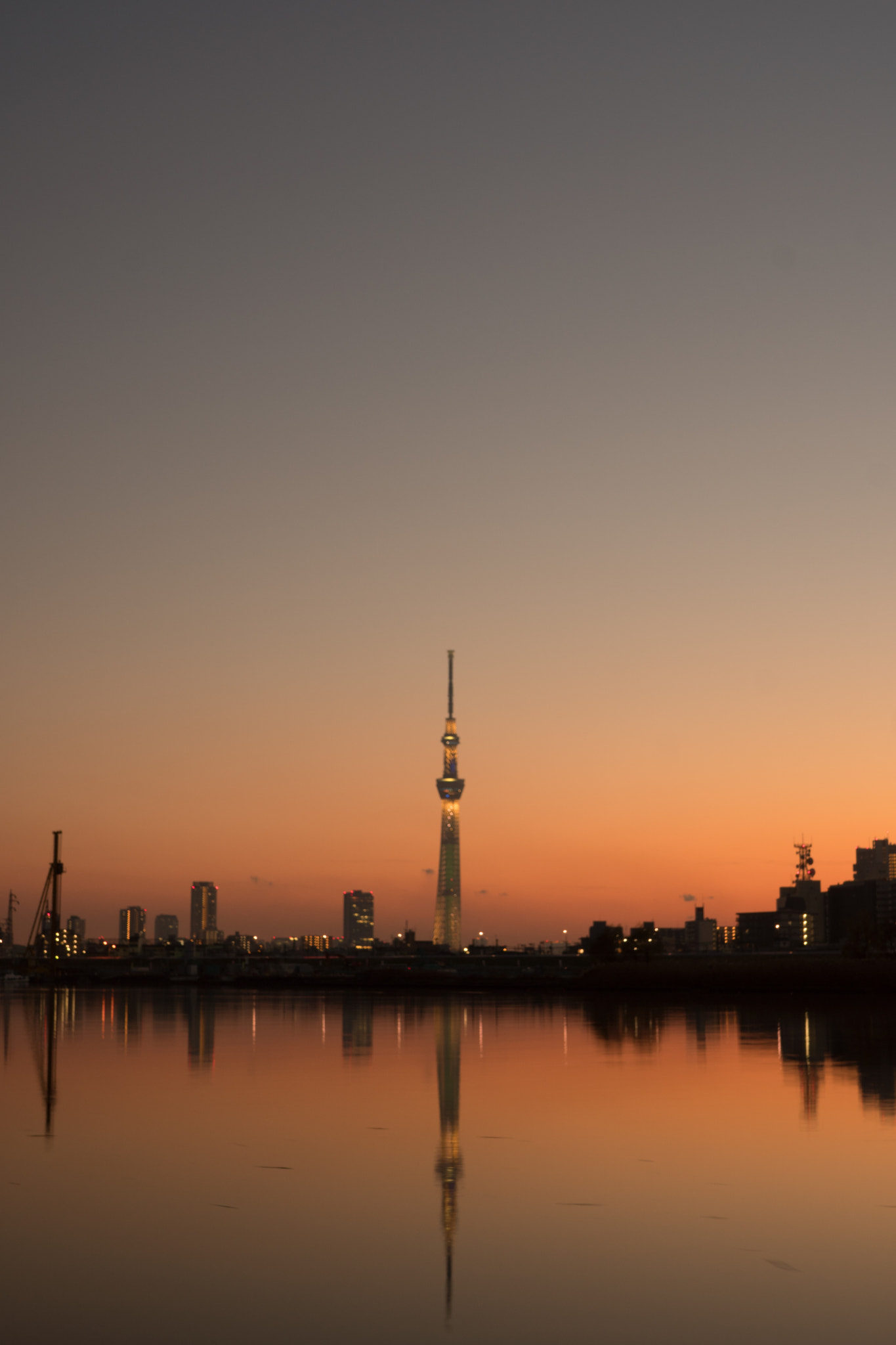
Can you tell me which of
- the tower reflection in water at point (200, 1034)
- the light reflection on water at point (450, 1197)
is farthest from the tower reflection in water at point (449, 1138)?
the tower reflection in water at point (200, 1034)

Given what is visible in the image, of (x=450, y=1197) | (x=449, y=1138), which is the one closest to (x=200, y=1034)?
(x=449, y=1138)

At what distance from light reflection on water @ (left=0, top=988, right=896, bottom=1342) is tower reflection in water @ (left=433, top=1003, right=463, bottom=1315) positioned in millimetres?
86

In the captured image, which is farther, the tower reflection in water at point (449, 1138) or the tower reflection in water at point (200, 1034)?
the tower reflection in water at point (200, 1034)

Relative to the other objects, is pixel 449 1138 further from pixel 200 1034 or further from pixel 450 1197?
pixel 200 1034

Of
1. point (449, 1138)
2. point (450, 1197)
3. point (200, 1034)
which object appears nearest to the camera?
point (450, 1197)

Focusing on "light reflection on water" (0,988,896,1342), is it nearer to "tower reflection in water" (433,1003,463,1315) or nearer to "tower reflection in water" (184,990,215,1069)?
"tower reflection in water" (433,1003,463,1315)

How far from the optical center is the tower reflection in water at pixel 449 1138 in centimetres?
1898

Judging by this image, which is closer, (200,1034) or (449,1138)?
(449,1138)

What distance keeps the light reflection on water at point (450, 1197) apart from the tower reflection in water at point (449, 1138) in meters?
0.09

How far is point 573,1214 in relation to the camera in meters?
21.1

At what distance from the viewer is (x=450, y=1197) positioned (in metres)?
22.3

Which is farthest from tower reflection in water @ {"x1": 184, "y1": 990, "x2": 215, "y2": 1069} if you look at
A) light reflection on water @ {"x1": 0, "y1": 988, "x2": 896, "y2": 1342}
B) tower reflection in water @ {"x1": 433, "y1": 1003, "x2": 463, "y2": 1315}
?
tower reflection in water @ {"x1": 433, "y1": 1003, "x2": 463, "y2": 1315}

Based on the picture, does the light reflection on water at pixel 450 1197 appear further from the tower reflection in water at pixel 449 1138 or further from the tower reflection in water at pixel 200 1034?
the tower reflection in water at pixel 200 1034

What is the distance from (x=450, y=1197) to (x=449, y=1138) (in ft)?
21.2
